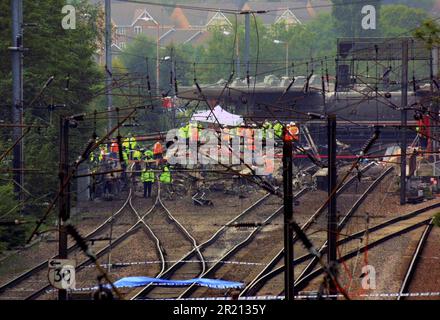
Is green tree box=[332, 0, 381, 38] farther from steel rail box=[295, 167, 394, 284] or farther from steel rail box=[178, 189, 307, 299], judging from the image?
steel rail box=[178, 189, 307, 299]

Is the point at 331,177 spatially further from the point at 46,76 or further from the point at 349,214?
the point at 46,76

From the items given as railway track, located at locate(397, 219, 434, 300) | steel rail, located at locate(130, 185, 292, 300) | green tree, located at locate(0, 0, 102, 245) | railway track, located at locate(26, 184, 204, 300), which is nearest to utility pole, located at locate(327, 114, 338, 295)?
steel rail, located at locate(130, 185, 292, 300)

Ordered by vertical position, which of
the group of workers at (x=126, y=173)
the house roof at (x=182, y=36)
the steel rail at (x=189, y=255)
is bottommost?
the steel rail at (x=189, y=255)

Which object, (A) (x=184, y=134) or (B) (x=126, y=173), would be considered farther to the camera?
(A) (x=184, y=134)

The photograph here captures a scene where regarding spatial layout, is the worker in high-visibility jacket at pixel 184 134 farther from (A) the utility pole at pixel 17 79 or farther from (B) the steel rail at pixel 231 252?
(A) the utility pole at pixel 17 79

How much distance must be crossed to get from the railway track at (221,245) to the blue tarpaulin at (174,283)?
15cm

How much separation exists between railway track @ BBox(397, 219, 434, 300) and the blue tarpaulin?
3.11 m

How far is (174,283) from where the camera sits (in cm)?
2191

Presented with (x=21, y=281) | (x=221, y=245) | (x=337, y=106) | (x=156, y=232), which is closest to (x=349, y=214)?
(x=221, y=245)

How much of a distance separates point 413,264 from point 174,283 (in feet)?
17.4

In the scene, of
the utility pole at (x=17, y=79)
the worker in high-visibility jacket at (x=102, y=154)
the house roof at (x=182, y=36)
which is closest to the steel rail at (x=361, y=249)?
the utility pole at (x=17, y=79)

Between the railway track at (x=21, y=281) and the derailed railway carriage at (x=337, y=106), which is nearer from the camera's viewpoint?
the railway track at (x=21, y=281)

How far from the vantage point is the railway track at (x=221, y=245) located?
70.5ft

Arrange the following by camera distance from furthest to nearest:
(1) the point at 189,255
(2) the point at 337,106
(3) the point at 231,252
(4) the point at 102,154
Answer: (2) the point at 337,106 → (4) the point at 102,154 → (3) the point at 231,252 → (1) the point at 189,255
